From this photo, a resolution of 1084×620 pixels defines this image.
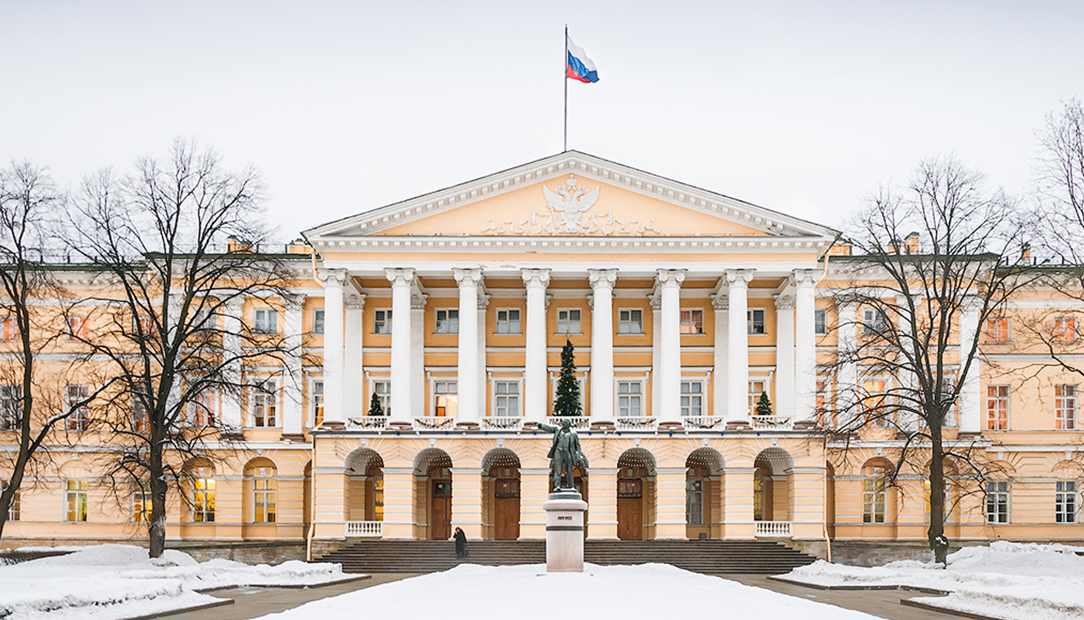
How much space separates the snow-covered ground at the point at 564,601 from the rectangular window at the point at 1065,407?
32.4m

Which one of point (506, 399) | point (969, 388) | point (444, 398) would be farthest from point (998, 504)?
point (444, 398)

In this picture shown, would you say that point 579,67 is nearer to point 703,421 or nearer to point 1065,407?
point 703,421

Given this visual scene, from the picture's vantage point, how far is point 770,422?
52406 millimetres

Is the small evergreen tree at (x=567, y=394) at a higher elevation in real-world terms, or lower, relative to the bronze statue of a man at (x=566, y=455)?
higher

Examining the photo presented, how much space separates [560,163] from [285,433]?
18.5 m

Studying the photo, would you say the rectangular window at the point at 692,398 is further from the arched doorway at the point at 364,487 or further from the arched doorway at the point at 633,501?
the arched doorway at the point at 364,487

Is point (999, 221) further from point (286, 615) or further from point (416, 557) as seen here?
point (286, 615)

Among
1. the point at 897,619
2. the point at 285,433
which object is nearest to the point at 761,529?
the point at 285,433

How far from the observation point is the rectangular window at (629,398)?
5769cm

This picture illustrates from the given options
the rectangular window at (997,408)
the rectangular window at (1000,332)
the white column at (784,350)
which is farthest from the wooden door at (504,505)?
the rectangular window at (1000,332)

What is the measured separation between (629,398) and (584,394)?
2195 millimetres

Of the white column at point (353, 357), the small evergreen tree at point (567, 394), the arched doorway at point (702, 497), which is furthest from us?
the white column at point (353, 357)

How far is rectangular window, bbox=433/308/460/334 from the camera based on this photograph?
5822 cm

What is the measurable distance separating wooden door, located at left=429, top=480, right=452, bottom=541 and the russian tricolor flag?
63.6 ft
